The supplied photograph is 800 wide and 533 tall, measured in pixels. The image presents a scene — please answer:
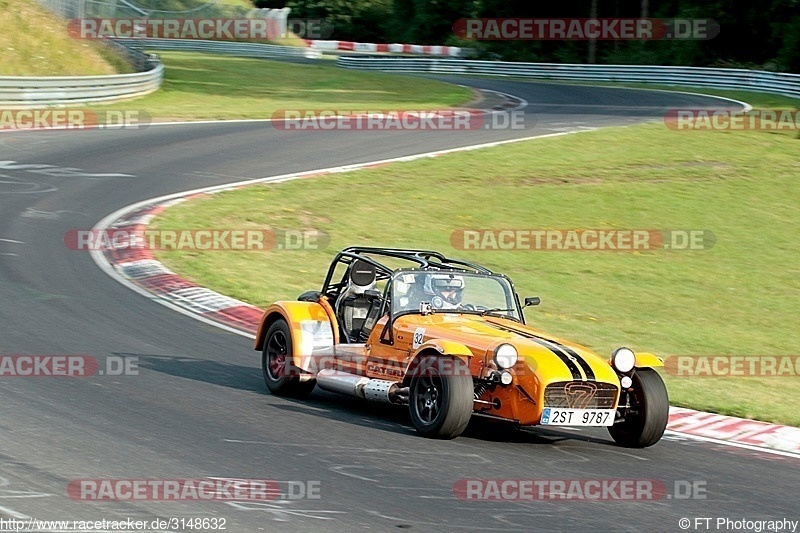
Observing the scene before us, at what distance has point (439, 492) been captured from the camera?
7.24 metres

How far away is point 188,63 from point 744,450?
139 feet

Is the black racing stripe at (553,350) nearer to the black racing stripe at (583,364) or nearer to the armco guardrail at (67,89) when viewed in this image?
the black racing stripe at (583,364)

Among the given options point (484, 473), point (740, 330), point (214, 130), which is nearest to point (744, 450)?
point (484, 473)

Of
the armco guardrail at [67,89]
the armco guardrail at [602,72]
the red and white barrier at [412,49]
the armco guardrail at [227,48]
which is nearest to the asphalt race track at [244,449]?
the armco guardrail at [67,89]

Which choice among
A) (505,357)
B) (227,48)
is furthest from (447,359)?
(227,48)

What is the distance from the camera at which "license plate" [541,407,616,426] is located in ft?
28.0

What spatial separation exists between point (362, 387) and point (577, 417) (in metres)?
1.86

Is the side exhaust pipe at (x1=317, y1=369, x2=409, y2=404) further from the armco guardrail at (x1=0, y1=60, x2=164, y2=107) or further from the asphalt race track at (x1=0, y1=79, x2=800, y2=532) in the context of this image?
the armco guardrail at (x1=0, y1=60, x2=164, y2=107)

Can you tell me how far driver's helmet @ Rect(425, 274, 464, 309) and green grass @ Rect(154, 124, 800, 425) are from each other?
269cm

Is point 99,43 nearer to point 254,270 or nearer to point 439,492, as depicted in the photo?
point 254,270

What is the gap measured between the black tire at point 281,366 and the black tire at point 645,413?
9.17 feet

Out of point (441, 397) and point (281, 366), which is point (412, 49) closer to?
point (281, 366)

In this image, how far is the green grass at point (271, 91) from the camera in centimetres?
3291

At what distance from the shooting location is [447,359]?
28.6 ft
